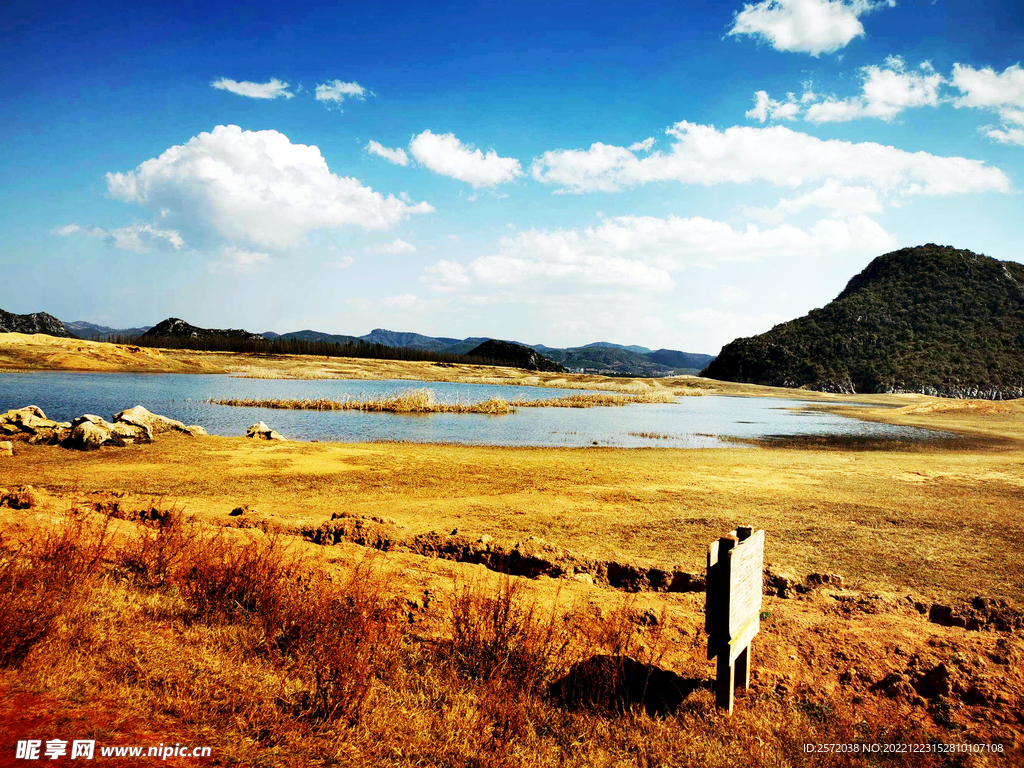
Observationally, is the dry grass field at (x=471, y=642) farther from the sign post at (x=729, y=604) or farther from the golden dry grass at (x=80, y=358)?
the golden dry grass at (x=80, y=358)

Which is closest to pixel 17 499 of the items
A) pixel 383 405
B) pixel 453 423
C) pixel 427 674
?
pixel 427 674

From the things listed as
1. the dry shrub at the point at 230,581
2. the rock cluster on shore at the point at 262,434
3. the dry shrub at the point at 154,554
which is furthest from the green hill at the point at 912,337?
the dry shrub at the point at 154,554

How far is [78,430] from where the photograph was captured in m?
18.4

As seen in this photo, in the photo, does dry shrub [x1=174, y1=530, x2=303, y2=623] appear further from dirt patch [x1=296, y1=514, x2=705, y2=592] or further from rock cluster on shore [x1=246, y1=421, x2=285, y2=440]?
rock cluster on shore [x1=246, y1=421, x2=285, y2=440]

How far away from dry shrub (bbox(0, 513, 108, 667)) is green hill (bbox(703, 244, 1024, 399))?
106 metres

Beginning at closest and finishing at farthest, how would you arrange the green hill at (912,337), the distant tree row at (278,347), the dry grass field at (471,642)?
the dry grass field at (471,642), the green hill at (912,337), the distant tree row at (278,347)

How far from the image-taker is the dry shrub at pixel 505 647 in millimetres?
4938

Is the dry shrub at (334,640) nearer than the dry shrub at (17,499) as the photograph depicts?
Yes

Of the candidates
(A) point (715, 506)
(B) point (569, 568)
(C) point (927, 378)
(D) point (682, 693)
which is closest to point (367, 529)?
(B) point (569, 568)

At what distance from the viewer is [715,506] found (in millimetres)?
13422

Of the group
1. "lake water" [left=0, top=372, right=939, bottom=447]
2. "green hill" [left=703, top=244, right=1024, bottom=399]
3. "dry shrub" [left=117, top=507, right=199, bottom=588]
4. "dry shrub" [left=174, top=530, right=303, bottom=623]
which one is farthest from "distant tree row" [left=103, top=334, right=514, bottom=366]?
"dry shrub" [left=174, top=530, right=303, bottom=623]

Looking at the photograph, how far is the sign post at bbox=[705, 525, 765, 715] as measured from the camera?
175 inches

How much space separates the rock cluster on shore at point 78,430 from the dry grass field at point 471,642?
9387 millimetres

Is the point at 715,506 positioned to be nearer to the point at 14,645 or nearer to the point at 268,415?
the point at 14,645
